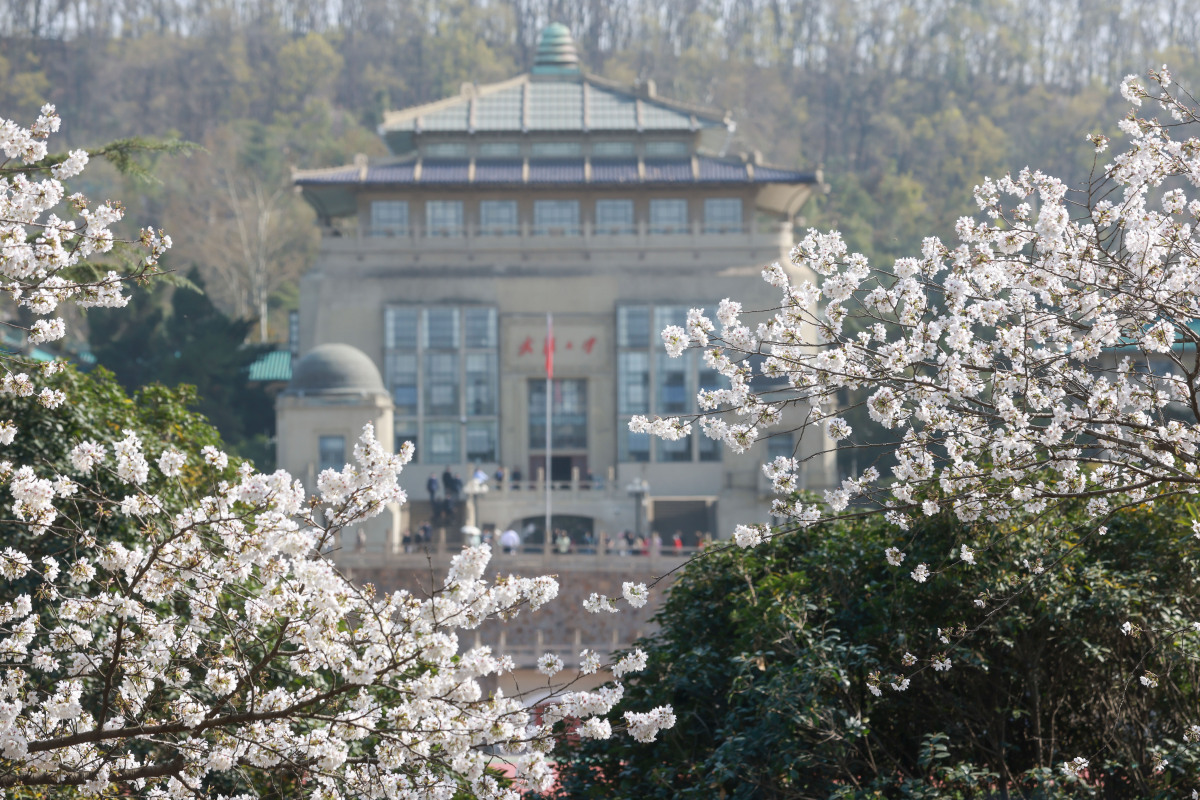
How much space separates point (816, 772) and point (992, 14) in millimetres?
96104

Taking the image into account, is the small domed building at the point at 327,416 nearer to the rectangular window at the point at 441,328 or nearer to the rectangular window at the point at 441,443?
the rectangular window at the point at 441,443

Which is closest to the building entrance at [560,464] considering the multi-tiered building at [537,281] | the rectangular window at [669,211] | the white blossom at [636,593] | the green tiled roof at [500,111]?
the multi-tiered building at [537,281]

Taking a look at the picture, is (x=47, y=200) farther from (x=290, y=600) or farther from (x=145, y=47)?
(x=145, y=47)

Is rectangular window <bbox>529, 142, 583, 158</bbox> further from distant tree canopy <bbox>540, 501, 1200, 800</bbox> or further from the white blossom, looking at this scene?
the white blossom

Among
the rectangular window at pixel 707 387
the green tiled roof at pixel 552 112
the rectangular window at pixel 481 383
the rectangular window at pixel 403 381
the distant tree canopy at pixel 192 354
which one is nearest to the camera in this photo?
the distant tree canopy at pixel 192 354

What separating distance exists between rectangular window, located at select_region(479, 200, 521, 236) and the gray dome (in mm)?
11393

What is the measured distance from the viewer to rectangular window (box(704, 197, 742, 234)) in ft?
176

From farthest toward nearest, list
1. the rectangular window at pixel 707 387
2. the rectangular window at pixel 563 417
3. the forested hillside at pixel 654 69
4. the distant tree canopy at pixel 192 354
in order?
the forested hillside at pixel 654 69 < the rectangular window at pixel 563 417 < the rectangular window at pixel 707 387 < the distant tree canopy at pixel 192 354

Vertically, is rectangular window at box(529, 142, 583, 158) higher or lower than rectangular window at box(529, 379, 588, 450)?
higher

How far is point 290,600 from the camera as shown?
872 centimetres

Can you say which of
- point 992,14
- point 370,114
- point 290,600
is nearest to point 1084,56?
point 992,14

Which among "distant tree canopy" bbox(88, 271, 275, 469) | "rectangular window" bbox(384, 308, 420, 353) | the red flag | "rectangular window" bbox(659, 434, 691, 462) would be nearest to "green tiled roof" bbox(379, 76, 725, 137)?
"rectangular window" bbox(384, 308, 420, 353)

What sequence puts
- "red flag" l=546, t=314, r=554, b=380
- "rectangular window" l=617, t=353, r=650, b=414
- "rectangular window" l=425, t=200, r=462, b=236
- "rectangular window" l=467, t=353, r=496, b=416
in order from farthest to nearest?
"rectangular window" l=425, t=200, r=462, b=236 < "rectangular window" l=617, t=353, r=650, b=414 < "rectangular window" l=467, t=353, r=496, b=416 < "red flag" l=546, t=314, r=554, b=380

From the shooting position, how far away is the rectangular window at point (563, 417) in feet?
176
